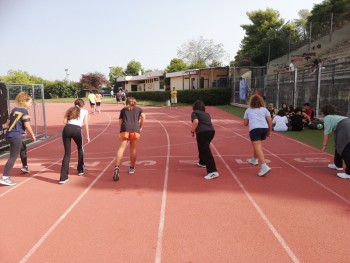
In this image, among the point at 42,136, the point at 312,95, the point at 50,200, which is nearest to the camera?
the point at 50,200

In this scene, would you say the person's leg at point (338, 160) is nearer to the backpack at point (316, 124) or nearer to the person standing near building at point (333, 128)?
the person standing near building at point (333, 128)

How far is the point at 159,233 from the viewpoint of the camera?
4.27 metres

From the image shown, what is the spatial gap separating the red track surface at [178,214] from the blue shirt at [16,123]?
3.40 ft

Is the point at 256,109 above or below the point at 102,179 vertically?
above

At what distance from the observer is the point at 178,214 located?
16.1ft

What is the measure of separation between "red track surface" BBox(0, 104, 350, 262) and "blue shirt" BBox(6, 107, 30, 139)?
1.04 metres

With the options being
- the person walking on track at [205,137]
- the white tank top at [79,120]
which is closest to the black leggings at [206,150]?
the person walking on track at [205,137]

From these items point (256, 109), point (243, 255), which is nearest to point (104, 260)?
point (243, 255)

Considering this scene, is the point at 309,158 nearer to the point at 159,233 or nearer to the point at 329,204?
the point at 329,204

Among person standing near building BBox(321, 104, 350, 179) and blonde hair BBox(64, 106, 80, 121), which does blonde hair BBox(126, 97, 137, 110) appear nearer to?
blonde hair BBox(64, 106, 80, 121)

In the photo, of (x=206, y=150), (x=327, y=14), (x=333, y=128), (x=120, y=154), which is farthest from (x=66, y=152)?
(x=327, y=14)

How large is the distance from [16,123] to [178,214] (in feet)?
12.8

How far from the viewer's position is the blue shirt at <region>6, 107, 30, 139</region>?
662 cm

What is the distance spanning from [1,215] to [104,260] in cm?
238
